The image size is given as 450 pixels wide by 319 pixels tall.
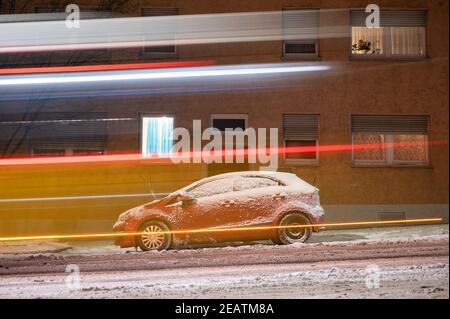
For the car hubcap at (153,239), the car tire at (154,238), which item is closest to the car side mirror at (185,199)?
the car tire at (154,238)

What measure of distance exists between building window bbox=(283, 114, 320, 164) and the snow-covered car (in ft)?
8.99

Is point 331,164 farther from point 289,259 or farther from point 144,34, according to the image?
point 144,34

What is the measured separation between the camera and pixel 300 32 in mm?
11883

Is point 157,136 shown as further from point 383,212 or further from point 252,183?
point 383,212

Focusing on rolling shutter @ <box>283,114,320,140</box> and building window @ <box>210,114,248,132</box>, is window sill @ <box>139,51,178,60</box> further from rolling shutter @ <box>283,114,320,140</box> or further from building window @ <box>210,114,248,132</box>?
rolling shutter @ <box>283,114,320,140</box>

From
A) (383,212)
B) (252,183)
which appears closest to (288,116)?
(383,212)

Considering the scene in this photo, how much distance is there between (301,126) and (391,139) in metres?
2.25

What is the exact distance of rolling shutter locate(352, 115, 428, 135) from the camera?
11695 mm
